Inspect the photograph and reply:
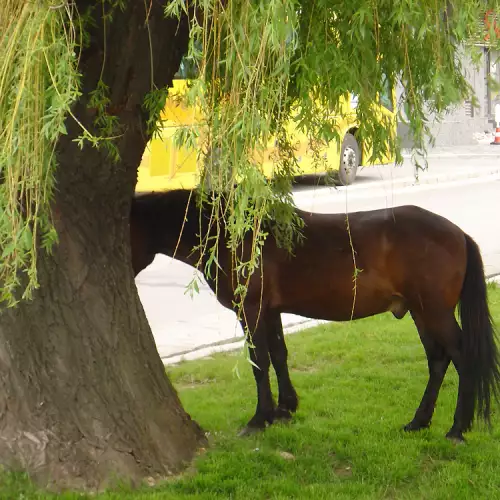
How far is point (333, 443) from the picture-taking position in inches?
196

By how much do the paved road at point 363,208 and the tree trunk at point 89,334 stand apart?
66 centimetres

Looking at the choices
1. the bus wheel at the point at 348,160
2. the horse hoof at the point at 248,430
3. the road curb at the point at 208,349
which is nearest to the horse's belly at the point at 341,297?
the horse hoof at the point at 248,430

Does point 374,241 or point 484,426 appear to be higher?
point 374,241

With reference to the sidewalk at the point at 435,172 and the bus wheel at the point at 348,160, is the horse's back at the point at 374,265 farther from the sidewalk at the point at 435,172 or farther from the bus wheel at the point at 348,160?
the bus wheel at the point at 348,160

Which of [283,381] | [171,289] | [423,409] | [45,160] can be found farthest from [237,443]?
[171,289]

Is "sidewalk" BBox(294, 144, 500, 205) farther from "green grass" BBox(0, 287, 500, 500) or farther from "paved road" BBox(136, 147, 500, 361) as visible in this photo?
"green grass" BBox(0, 287, 500, 500)

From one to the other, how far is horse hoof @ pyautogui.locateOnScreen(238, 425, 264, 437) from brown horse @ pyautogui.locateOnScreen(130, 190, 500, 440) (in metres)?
0.01

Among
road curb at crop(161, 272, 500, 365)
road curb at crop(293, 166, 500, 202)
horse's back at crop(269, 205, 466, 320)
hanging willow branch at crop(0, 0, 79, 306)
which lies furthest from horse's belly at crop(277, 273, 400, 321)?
road curb at crop(293, 166, 500, 202)

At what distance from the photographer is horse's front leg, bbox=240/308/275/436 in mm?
5129

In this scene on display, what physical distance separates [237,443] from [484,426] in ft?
4.82

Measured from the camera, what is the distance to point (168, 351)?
732 centimetres

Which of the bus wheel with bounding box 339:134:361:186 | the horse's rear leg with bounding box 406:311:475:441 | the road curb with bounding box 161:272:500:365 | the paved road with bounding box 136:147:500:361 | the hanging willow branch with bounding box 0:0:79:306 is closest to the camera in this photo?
the hanging willow branch with bounding box 0:0:79:306

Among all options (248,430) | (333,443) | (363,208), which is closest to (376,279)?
(333,443)

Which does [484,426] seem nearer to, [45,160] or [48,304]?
[48,304]
